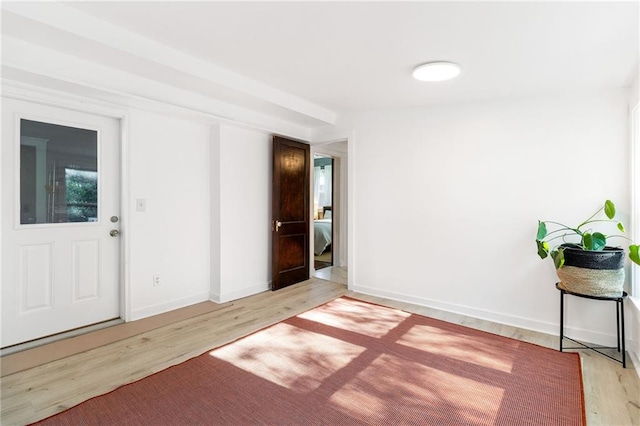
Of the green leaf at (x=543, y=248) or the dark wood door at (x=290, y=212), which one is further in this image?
the dark wood door at (x=290, y=212)

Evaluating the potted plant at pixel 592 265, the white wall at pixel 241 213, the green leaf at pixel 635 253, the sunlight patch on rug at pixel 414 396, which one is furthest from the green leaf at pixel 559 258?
the white wall at pixel 241 213

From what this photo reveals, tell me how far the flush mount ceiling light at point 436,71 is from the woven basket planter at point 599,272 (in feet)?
5.58

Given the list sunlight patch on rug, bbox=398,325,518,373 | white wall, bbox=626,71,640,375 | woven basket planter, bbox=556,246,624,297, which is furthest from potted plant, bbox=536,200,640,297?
sunlight patch on rug, bbox=398,325,518,373

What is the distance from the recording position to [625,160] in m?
2.70

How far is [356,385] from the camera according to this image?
2127 millimetres

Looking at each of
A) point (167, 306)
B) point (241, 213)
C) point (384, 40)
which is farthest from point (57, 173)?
point (384, 40)

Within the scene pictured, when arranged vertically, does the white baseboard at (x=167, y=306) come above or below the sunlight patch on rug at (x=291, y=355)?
above

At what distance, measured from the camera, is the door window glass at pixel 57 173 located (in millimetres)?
2590

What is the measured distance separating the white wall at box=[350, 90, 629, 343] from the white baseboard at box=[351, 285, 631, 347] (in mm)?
10

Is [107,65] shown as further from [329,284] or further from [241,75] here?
[329,284]

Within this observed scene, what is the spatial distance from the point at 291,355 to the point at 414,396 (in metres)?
0.95

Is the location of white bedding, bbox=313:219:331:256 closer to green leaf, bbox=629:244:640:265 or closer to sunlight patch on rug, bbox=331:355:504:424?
sunlight patch on rug, bbox=331:355:504:424

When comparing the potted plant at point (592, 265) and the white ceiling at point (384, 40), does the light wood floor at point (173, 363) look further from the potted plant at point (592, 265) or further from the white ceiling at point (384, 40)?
the white ceiling at point (384, 40)

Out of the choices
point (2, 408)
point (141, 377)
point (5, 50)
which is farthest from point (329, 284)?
point (5, 50)
